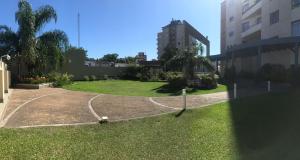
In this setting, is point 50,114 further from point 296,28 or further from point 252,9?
point 252,9

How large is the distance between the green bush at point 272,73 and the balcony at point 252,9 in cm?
1570

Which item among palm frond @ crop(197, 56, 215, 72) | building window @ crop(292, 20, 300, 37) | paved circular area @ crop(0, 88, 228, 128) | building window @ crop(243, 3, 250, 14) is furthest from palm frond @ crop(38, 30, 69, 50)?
building window @ crop(243, 3, 250, 14)

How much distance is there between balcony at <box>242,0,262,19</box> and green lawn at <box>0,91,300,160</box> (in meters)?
32.8

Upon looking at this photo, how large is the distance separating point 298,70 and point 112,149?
19.3 metres

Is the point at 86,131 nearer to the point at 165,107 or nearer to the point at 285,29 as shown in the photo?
the point at 165,107

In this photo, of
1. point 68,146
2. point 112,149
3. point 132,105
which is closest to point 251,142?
point 112,149

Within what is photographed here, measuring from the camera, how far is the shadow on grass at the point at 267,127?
780 cm

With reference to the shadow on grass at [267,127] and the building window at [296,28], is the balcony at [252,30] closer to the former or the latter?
the building window at [296,28]

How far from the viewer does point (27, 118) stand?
11.5m

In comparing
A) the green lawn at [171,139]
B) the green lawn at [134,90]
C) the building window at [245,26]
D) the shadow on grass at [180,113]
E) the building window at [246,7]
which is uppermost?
the building window at [246,7]

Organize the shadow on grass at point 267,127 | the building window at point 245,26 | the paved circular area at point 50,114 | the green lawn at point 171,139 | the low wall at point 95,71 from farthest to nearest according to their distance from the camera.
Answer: the building window at point 245,26 < the low wall at point 95,71 < the paved circular area at point 50,114 < the shadow on grass at point 267,127 < the green lawn at point 171,139

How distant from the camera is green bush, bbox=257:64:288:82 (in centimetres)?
2658

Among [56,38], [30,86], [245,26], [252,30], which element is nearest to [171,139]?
[30,86]

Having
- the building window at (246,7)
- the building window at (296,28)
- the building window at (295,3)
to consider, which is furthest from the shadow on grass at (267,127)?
the building window at (246,7)
